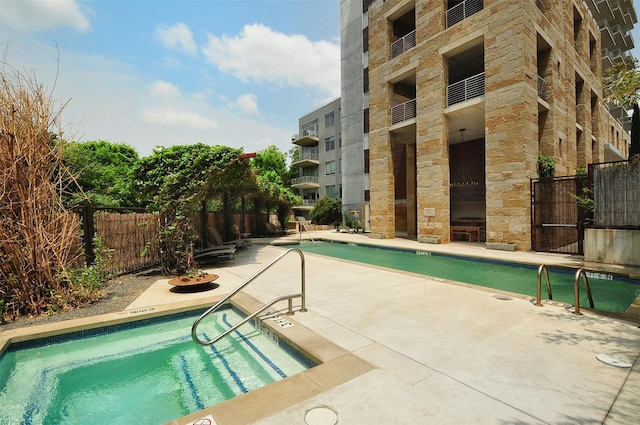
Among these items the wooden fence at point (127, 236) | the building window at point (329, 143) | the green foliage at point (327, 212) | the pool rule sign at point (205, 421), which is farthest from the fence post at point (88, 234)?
the building window at point (329, 143)

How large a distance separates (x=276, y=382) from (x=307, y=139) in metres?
35.7

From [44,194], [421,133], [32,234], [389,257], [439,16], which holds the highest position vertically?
[439,16]

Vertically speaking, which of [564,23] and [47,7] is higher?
[564,23]

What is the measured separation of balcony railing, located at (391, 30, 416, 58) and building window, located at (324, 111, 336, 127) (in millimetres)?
17638

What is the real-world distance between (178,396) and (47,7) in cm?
747

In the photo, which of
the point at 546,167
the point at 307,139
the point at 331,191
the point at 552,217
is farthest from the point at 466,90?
the point at 307,139

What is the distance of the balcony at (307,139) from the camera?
1420 inches

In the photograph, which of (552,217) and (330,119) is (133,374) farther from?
(330,119)

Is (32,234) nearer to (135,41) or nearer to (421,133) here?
(135,41)

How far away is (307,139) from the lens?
36438 mm

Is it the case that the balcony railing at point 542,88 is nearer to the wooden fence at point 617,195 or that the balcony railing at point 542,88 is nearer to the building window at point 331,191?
the wooden fence at point 617,195

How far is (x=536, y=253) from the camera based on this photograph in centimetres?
1055

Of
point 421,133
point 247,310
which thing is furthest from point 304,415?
point 421,133

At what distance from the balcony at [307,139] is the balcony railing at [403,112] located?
Result: 20430mm
